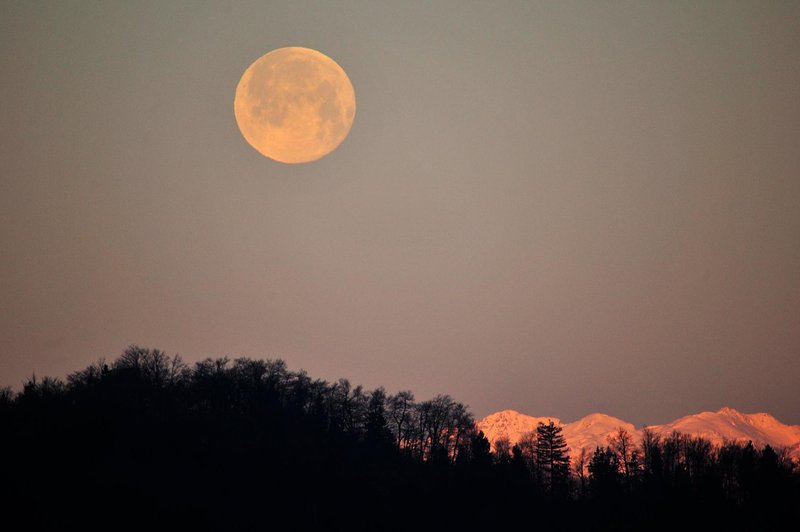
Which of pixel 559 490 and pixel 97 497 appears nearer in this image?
pixel 97 497

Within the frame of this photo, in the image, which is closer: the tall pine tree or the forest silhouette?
the forest silhouette

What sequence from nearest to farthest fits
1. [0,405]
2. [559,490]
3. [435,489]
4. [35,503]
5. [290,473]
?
1. [35,503]
2. [0,405]
3. [290,473]
4. [435,489]
5. [559,490]

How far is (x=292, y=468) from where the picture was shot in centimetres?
8838

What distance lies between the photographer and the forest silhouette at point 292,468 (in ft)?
226

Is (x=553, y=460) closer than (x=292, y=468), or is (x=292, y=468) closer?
(x=292, y=468)

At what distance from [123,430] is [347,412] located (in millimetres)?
52476

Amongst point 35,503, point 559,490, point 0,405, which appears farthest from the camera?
point 559,490

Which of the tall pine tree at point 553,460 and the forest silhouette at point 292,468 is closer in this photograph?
the forest silhouette at point 292,468

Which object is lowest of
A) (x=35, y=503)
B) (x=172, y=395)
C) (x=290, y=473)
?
(x=35, y=503)

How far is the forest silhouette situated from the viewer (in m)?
68.8

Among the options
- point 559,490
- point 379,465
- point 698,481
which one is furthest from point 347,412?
point 698,481

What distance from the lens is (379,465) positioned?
10081cm

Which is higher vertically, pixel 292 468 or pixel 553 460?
pixel 553 460

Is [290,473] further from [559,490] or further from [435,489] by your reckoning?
[559,490]
